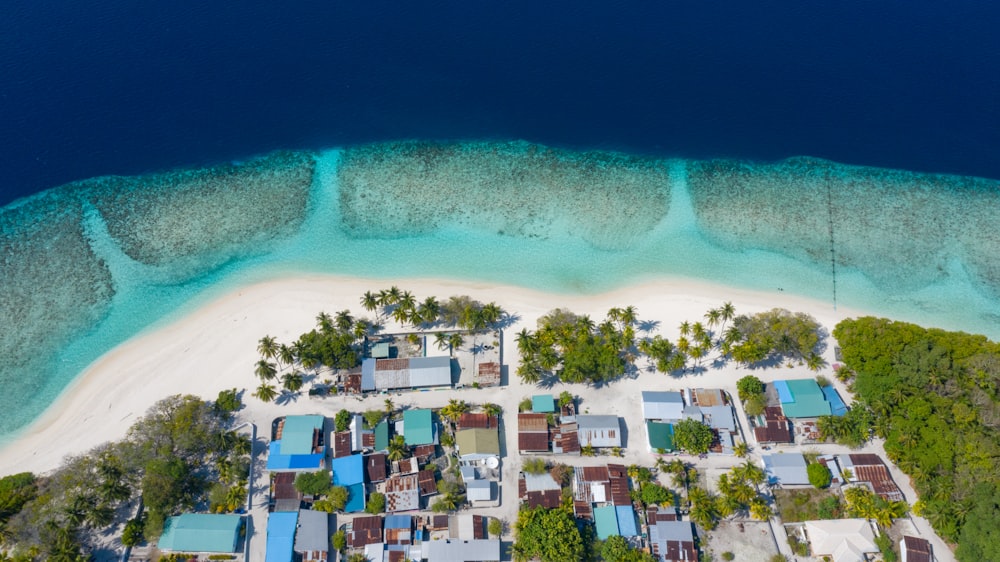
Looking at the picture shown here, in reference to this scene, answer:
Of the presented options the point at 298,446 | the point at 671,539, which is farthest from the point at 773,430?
the point at 298,446

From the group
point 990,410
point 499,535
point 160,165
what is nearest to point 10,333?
Answer: point 160,165

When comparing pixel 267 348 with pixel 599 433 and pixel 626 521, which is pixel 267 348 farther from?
pixel 626 521

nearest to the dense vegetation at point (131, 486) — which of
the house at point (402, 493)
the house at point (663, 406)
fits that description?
the house at point (402, 493)

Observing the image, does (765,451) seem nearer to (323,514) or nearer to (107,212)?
(323,514)

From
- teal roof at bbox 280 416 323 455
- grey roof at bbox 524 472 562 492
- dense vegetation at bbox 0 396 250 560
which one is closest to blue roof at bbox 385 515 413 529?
teal roof at bbox 280 416 323 455

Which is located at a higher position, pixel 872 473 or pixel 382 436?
pixel 382 436

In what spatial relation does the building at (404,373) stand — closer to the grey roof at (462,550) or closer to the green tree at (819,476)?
the grey roof at (462,550)
